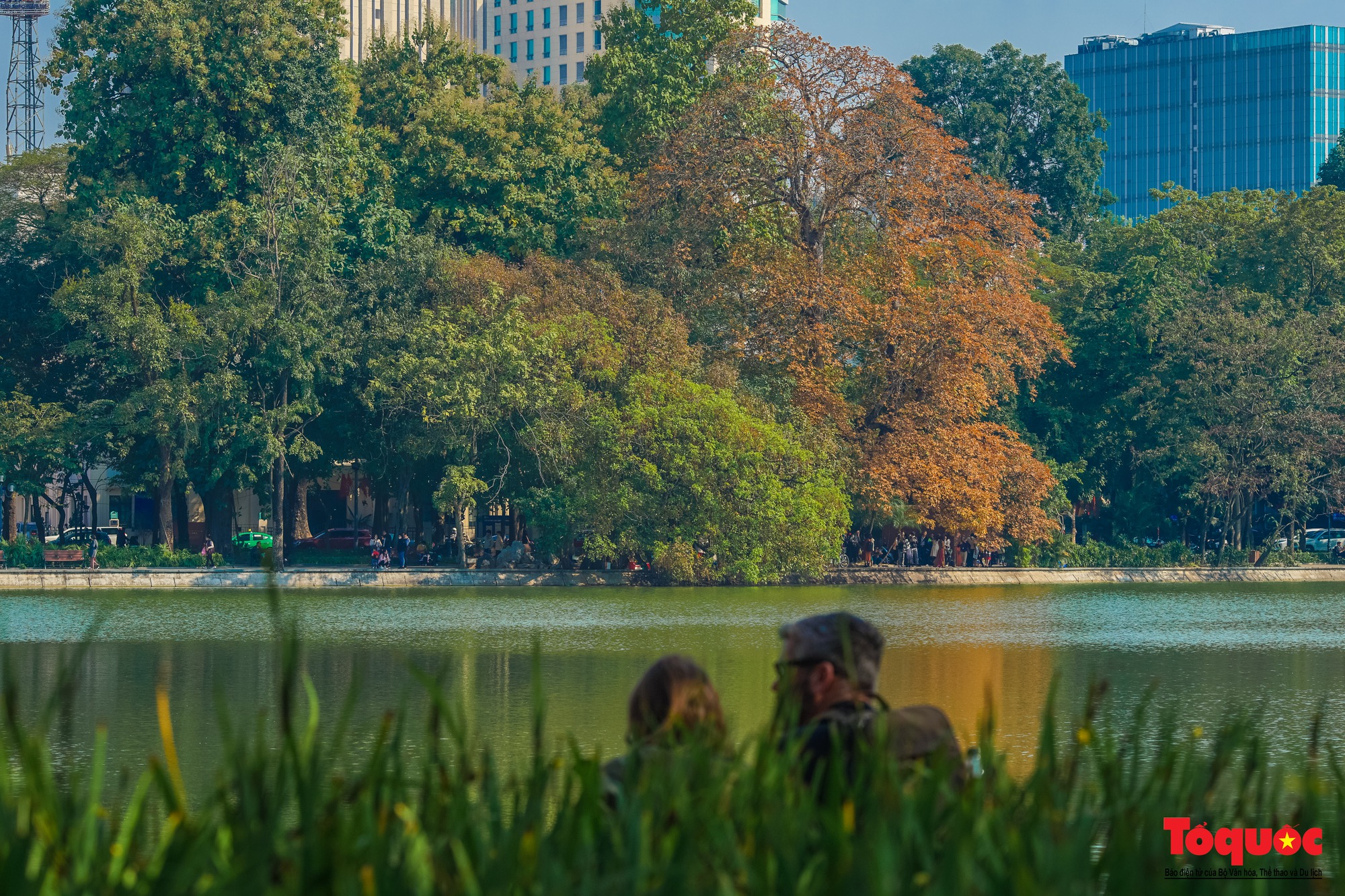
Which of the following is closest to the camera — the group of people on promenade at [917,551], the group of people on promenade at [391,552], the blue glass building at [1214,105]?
the group of people on promenade at [391,552]

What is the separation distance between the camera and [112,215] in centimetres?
3947

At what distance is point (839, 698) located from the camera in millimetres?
4141

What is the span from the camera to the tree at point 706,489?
37281 mm

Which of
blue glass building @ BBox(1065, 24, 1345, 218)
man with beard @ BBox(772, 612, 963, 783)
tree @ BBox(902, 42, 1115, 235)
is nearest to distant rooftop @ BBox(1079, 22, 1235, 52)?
blue glass building @ BBox(1065, 24, 1345, 218)

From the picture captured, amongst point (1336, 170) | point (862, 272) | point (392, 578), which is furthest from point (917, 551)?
point (1336, 170)

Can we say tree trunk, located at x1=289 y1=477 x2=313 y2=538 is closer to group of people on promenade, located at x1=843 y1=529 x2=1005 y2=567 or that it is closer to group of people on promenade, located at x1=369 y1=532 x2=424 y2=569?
group of people on promenade, located at x1=369 y1=532 x2=424 y2=569

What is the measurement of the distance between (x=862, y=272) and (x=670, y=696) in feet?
123

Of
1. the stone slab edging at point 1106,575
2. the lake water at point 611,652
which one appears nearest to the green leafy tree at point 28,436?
the lake water at point 611,652

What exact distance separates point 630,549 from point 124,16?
18833 millimetres

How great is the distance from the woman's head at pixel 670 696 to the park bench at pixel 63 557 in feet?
128

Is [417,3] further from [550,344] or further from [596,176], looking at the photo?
[550,344]

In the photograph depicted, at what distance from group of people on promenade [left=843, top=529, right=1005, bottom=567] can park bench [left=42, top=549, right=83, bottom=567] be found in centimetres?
1944

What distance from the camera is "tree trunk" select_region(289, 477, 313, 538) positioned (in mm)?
49875

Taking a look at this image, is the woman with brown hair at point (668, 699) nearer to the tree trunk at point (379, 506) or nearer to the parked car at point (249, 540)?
the parked car at point (249, 540)
